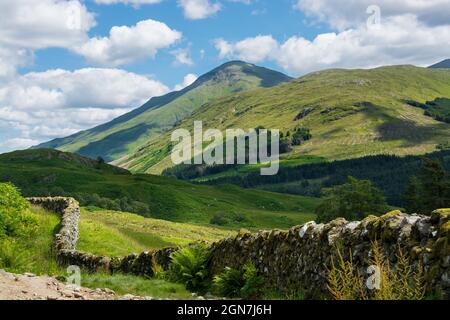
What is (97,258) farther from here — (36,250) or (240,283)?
(240,283)

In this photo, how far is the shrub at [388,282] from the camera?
942 centimetres

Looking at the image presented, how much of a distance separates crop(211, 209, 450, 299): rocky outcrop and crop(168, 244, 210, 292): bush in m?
0.90

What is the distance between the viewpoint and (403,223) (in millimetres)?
10883

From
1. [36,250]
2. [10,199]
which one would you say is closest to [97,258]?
[36,250]

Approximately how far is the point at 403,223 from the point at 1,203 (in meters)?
22.8

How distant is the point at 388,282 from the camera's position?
32.1 ft

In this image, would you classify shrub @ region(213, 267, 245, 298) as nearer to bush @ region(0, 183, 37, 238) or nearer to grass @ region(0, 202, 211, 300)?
grass @ region(0, 202, 211, 300)

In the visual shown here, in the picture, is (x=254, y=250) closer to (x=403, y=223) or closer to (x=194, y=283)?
(x=194, y=283)

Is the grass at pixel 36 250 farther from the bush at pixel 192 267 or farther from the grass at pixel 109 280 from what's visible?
the bush at pixel 192 267

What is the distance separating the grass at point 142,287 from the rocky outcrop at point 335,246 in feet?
6.52

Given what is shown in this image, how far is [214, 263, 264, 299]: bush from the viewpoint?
1484 centimetres

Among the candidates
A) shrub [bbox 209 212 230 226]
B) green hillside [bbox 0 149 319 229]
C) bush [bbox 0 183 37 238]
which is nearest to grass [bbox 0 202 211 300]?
bush [bbox 0 183 37 238]

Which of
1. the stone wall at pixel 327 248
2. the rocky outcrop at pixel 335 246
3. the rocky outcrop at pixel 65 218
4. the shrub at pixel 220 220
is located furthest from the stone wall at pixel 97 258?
the shrub at pixel 220 220

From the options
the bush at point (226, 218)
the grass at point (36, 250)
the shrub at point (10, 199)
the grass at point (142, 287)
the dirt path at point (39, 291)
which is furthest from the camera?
the bush at point (226, 218)
